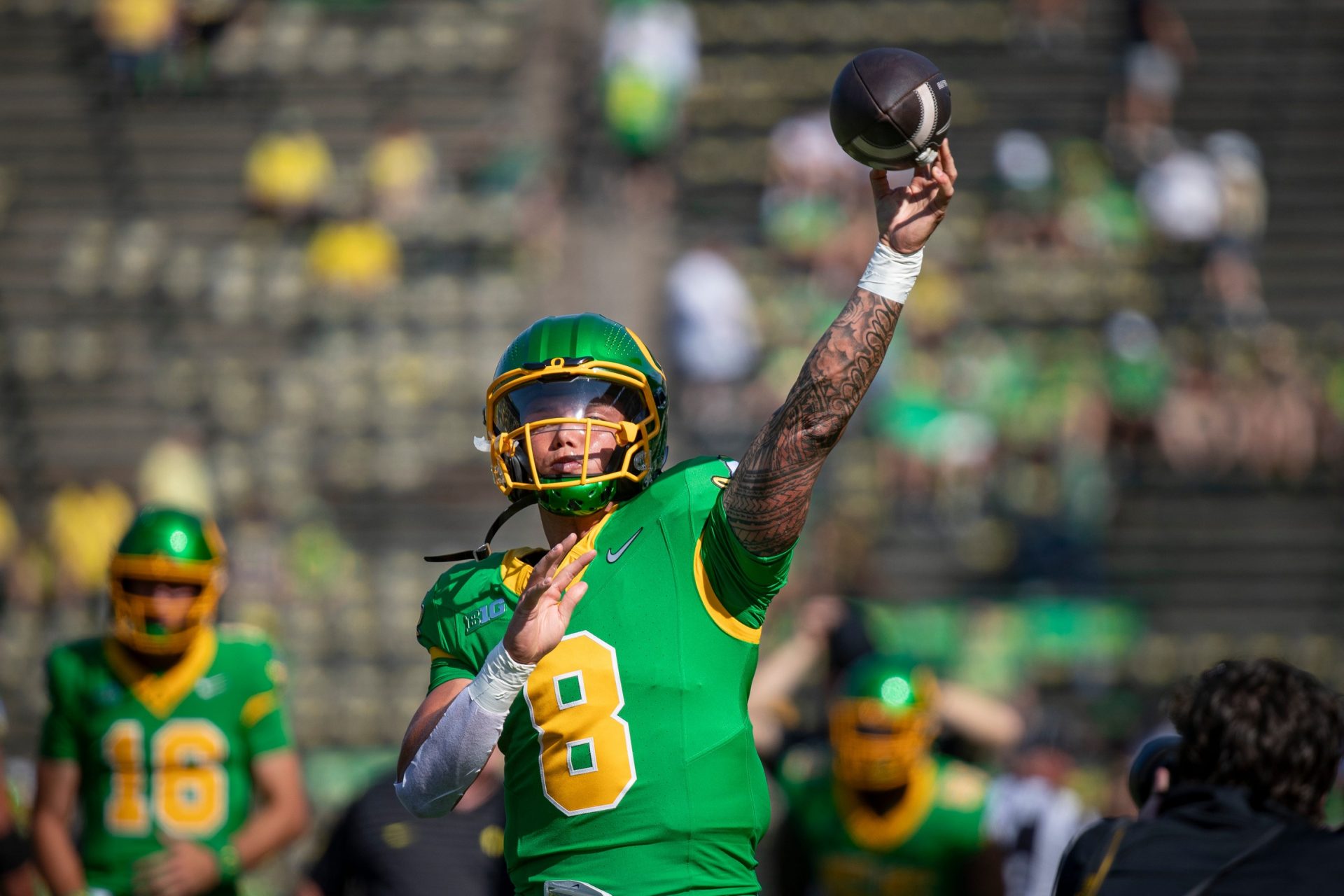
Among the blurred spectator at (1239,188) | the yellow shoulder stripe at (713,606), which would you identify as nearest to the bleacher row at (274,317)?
the blurred spectator at (1239,188)

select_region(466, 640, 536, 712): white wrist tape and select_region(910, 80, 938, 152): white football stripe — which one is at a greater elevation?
select_region(910, 80, 938, 152): white football stripe

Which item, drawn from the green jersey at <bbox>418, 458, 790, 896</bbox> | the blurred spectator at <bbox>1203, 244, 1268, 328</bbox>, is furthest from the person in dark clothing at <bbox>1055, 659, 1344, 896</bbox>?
the blurred spectator at <bbox>1203, 244, 1268, 328</bbox>

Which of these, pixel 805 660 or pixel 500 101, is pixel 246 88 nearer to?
pixel 500 101

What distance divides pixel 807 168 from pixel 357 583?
16.4 ft

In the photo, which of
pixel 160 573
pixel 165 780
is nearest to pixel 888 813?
pixel 165 780

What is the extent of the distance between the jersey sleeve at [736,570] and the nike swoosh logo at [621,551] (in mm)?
130

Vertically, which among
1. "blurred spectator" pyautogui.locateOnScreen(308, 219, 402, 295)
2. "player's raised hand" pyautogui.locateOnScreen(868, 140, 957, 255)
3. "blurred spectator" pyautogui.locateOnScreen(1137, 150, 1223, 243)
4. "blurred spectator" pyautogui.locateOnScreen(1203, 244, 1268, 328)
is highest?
"blurred spectator" pyautogui.locateOnScreen(308, 219, 402, 295)

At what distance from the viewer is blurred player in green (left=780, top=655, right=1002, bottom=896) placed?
5.97m

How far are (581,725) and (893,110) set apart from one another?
1293 millimetres

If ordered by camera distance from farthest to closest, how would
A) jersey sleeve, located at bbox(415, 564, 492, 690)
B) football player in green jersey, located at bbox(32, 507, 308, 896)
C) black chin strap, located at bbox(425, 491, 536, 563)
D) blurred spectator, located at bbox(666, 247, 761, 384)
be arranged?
1. blurred spectator, located at bbox(666, 247, 761, 384)
2. football player in green jersey, located at bbox(32, 507, 308, 896)
3. black chin strap, located at bbox(425, 491, 536, 563)
4. jersey sleeve, located at bbox(415, 564, 492, 690)

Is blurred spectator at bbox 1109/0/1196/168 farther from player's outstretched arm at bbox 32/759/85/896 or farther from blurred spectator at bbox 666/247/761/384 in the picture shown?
player's outstretched arm at bbox 32/759/85/896

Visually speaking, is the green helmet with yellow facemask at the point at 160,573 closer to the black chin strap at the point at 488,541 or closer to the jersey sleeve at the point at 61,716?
the jersey sleeve at the point at 61,716

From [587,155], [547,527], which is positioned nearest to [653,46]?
[587,155]

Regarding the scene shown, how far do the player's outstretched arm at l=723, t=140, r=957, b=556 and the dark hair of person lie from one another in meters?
0.90
